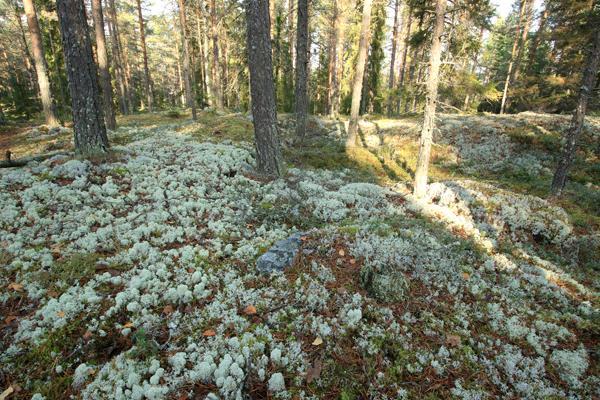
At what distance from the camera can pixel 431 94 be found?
870 centimetres

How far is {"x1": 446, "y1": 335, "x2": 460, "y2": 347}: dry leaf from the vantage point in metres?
3.72

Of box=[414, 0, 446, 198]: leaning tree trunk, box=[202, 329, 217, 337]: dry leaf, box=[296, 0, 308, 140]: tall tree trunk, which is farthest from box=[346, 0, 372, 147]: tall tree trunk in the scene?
box=[202, 329, 217, 337]: dry leaf

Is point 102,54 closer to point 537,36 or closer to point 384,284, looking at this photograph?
point 384,284

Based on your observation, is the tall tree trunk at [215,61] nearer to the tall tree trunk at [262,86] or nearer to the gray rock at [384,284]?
the tall tree trunk at [262,86]

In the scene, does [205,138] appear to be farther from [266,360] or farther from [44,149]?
[266,360]

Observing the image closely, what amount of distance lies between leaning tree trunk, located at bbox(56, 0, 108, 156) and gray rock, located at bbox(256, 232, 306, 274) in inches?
251

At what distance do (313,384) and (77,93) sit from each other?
8916mm

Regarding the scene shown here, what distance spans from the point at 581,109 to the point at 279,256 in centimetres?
1285

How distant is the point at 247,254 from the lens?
196 inches

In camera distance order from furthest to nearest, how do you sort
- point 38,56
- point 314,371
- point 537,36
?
point 537,36 → point 38,56 → point 314,371

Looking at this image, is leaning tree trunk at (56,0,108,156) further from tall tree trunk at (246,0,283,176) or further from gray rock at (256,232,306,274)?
gray rock at (256,232,306,274)

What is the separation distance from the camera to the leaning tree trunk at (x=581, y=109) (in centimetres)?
1028

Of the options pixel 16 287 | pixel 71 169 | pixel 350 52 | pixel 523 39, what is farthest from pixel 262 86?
pixel 523 39

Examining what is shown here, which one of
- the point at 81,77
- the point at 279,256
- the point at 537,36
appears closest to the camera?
the point at 279,256
